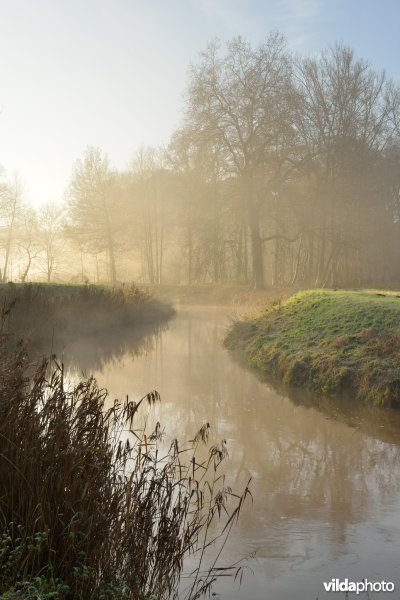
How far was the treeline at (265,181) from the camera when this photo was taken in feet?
88.1

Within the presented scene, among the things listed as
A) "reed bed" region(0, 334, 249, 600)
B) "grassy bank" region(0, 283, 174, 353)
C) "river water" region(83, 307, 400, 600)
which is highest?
"grassy bank" region(0, 283, 174, 353)

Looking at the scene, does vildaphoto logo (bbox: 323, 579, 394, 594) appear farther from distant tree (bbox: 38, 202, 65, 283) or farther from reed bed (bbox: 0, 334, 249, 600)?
distant tree (bbox: 38, 202, 65, 283)

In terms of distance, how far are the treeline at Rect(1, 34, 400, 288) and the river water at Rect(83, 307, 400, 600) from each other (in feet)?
55.0

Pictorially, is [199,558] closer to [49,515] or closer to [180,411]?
[49,515]

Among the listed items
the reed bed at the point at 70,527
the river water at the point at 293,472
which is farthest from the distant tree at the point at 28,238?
the reed bed at the point at 70,527

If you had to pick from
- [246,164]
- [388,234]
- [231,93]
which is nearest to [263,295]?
[246,164]

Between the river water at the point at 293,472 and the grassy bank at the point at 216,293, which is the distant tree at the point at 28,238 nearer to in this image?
the grassy bank at the point at 216,293

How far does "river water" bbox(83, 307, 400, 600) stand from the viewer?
406 cm

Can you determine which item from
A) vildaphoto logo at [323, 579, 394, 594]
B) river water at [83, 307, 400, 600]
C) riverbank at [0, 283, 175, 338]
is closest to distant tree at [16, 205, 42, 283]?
riverbank at [0, 283, 175, 338]

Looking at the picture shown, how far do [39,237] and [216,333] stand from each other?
983 inches

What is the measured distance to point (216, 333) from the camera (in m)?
18.8

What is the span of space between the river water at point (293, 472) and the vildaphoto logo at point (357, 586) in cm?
5

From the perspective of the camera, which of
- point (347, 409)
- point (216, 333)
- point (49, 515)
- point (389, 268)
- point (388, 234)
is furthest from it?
point (389, 268)

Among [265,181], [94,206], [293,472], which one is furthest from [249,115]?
[293,472]
